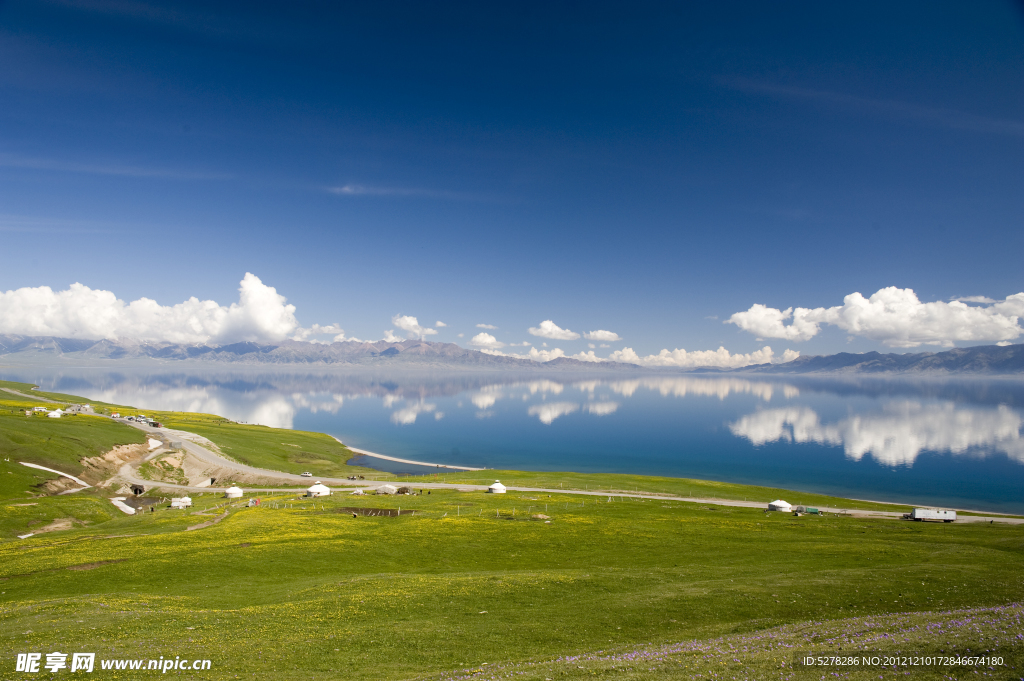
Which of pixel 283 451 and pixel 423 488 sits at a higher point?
pixel 283 451

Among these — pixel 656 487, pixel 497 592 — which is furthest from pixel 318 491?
pixel 656 487

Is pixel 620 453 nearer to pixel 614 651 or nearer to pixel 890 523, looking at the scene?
pixel 890 523

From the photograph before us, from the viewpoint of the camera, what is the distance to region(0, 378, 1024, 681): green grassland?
20.1 m

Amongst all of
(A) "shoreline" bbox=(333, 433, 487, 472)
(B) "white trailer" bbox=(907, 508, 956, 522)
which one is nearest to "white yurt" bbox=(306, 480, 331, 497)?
(A) "shoreline" bbox=(333, 433, 487, 472)

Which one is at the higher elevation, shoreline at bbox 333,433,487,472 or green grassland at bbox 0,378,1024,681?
green grassland at bbox 0,378,1024,681

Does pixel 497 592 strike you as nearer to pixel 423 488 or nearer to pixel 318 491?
pixel 318 491

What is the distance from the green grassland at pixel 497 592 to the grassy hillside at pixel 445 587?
0.62ft

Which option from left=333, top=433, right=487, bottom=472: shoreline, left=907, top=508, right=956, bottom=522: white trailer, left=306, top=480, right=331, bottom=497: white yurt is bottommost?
left=333, top=433, right=487, bottom=472: shoreline

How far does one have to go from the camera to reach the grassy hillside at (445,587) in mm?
23734

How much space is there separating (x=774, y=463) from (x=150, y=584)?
6772 inches

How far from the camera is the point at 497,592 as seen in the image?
32.4 meters

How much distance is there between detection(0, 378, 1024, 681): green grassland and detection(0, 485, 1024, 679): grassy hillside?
19 centimetres

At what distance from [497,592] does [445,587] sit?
4063 mm

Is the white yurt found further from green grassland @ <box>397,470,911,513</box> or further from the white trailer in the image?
the white trailer
